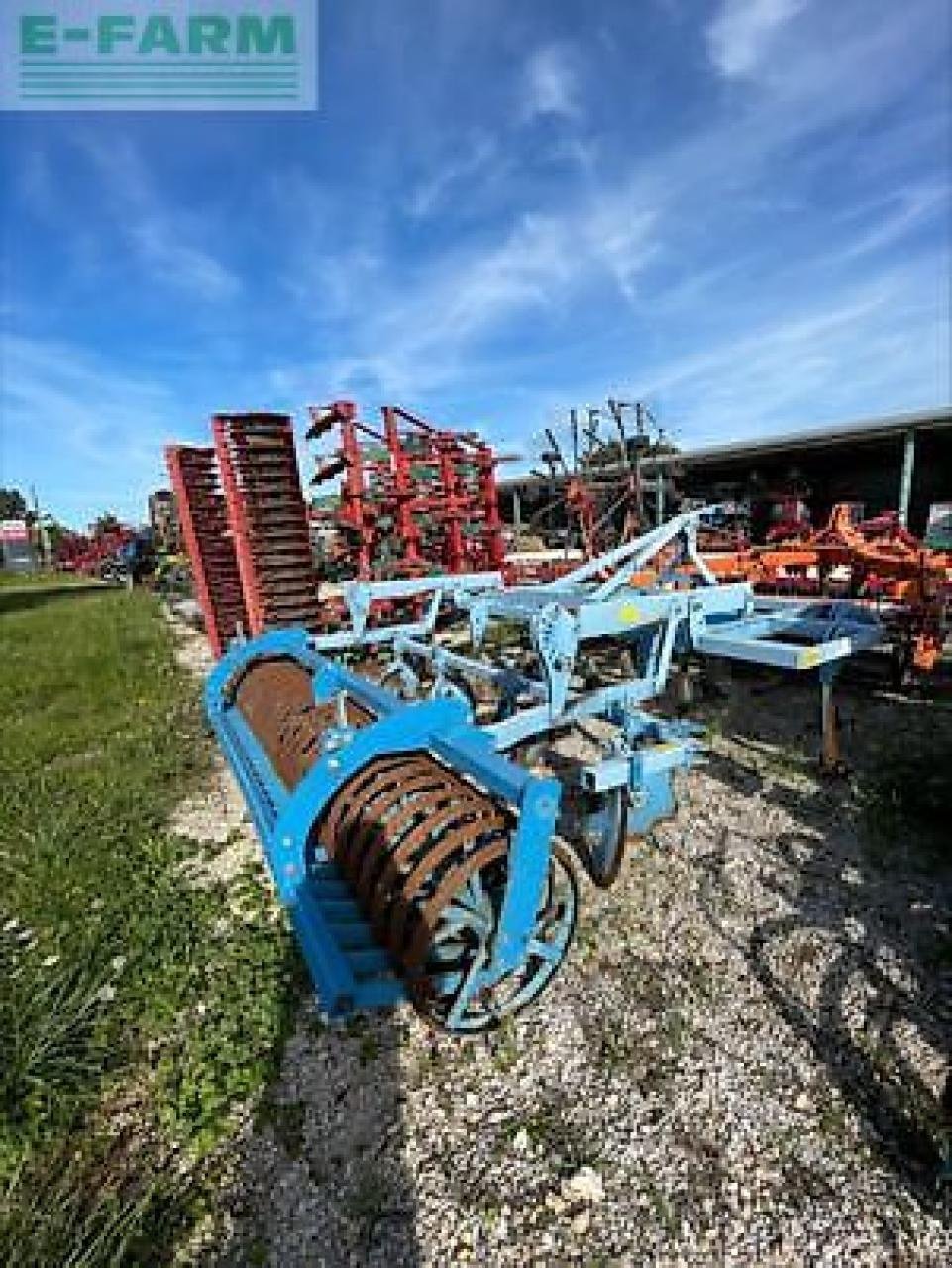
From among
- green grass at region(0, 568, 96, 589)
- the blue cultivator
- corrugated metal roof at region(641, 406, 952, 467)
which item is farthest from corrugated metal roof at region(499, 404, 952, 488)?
green grass at region(0, 568, 96, 589)

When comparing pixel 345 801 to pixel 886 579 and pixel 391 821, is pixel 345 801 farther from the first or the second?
pixel 886 579

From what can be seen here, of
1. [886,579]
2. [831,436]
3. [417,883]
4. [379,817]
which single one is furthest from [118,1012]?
[831,436]

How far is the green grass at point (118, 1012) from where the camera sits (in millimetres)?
2002

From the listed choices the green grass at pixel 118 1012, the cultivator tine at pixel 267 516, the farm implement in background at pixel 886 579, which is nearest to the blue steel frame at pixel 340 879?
the green grass at pixel 118 1012

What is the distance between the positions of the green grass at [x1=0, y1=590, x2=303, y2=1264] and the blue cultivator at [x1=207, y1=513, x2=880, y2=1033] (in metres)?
0.56

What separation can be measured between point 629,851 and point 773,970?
1015 millimetres

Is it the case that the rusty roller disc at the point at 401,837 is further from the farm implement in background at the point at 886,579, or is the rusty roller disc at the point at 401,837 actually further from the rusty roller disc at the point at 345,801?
the farm implement in background at the point at 886,579

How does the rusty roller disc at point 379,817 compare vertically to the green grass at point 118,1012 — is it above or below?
above

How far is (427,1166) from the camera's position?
209 centimetres

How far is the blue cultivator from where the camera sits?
225 centimetres

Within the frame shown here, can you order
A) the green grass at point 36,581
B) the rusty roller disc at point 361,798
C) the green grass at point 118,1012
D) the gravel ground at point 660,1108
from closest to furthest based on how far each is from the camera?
1. the gravel ground at point 660,1108
2. the green grass at point 118,1012
3. the rusty roller disc at point 361,798
4. the green grass at point 36,581

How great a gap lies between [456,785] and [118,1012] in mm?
1647

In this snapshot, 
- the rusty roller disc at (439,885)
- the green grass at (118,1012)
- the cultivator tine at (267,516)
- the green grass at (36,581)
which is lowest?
the green grass at (36,581)

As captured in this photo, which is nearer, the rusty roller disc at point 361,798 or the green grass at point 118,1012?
the green grass at point 118,1012
